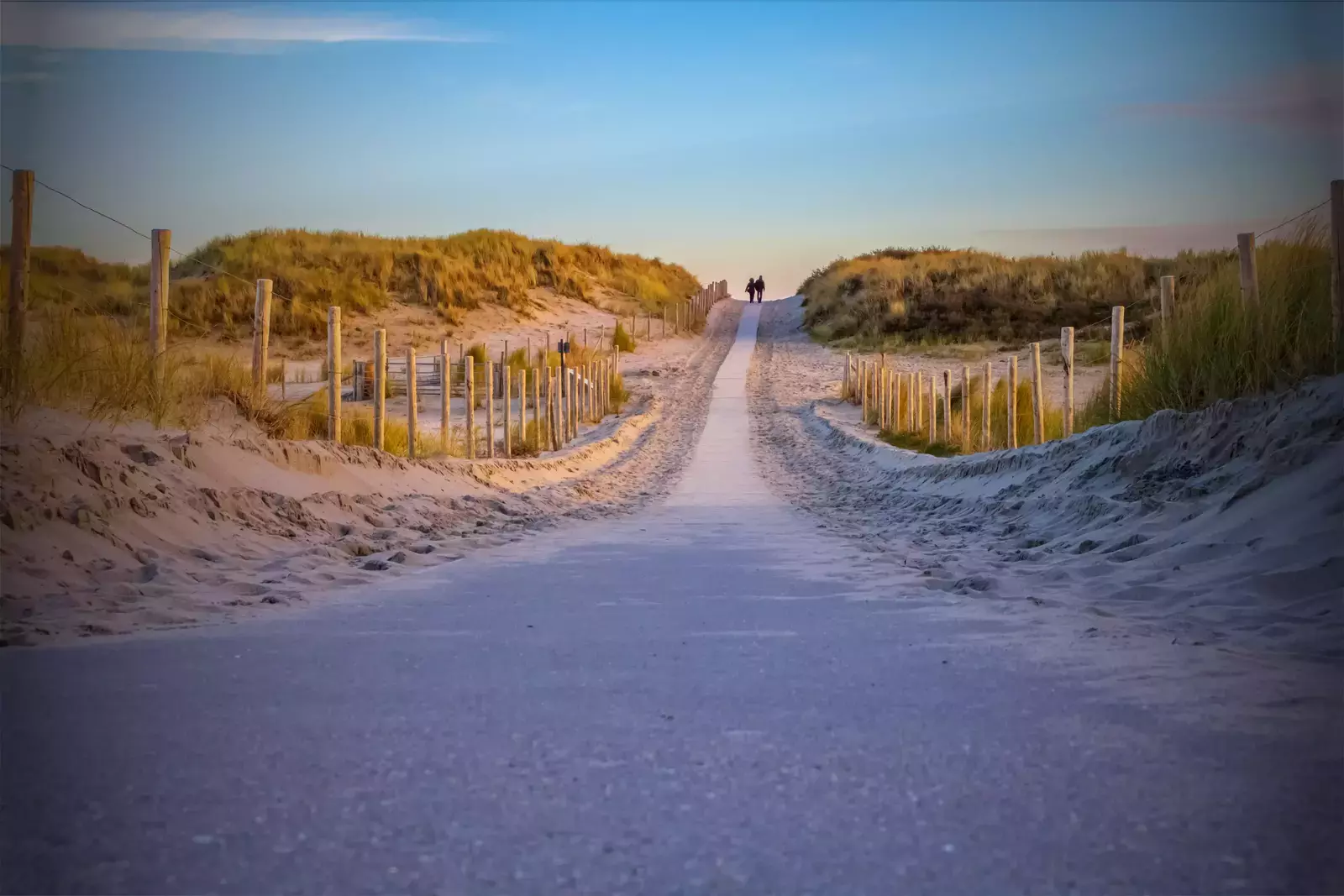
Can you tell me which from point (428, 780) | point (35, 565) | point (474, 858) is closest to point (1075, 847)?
point (474, 858)

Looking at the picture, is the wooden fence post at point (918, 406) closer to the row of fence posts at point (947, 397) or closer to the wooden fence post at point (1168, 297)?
the row of fence posts at point (947, 397)

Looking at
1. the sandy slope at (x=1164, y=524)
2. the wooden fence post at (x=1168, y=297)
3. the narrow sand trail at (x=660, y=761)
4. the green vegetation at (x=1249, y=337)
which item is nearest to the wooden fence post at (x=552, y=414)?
the sandy slope at (x=1164, y=524)

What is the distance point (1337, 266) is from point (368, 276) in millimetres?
37920

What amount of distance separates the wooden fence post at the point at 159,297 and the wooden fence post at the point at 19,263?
1.18 meters

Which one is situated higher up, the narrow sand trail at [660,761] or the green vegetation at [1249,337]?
the green vegetation at [1249,337]

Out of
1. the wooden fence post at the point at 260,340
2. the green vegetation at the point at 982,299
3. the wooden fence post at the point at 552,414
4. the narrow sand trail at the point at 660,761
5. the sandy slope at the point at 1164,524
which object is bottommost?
the narrow sand trail at the point at 660,761

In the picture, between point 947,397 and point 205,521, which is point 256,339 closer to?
point 205,521

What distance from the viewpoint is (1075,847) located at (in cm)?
231

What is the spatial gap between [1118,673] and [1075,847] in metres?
1.51

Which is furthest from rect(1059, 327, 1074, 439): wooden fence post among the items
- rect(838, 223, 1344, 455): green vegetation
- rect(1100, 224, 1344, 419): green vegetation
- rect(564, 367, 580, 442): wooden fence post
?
rect(564, 367, 580, 442): wooden fence post

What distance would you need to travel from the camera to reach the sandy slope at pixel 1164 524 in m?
4.52

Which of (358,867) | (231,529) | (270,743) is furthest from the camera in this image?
(231,529)

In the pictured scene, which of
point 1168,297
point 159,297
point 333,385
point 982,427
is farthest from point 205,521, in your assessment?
point 982,427

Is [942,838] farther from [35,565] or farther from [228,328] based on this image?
[228,328]
